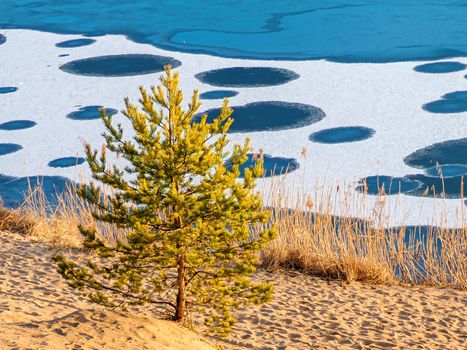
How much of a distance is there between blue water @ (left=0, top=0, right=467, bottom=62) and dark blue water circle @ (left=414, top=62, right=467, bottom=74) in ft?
1.14

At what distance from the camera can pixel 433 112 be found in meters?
7.81

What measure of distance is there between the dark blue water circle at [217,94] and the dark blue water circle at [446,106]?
1.79 m

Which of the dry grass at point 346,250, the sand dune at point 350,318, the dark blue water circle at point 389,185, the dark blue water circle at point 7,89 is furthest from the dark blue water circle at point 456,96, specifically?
the dark blue water circle at point 7,89

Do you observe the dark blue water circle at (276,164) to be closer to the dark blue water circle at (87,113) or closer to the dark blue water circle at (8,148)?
the dark blue water circle at (87,113)

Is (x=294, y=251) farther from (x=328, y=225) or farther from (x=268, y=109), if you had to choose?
(x=268, y=109)

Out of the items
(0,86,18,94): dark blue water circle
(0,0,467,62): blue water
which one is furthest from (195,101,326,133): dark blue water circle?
(0,86,18,94): dark blue water circle

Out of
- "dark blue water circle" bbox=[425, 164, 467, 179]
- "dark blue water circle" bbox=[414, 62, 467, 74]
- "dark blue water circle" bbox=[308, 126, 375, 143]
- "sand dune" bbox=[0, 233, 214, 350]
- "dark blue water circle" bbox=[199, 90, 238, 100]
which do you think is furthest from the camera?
"dark blue water circle" bbox=[414, 62, 467, 74]

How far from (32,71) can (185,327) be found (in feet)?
23.3

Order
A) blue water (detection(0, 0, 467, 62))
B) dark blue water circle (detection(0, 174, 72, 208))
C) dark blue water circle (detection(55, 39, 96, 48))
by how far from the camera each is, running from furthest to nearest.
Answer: dark blue water circle (detection(55, 39, 96, 48))
blue water (detection(0, 0, 467, 62))
dark blue water circle (detection(0, 174, 72, 208))

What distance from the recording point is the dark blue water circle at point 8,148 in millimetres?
7248

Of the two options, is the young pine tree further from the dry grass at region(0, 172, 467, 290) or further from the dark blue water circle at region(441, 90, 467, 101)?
the dark blue water circle at region(441, 90, 467, 101)

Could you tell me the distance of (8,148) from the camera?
733 centimetres

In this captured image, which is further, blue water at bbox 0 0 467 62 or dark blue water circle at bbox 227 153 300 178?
blue water at bbox 0 0 467 62

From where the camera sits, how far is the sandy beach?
114 inches
